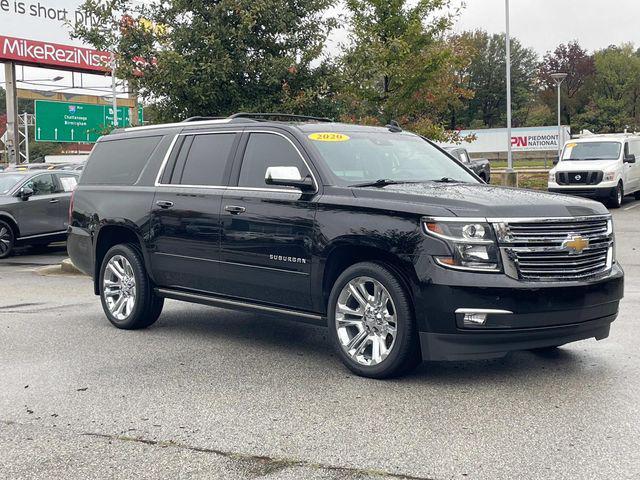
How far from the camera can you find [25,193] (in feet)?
54.4

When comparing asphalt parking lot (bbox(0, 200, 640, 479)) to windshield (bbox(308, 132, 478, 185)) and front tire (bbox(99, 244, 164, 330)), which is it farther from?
windshield (bbox(308, 132, 478, 185))

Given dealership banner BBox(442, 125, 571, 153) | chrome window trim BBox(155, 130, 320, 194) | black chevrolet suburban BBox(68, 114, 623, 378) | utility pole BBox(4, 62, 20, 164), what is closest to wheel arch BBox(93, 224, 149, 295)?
black chevrolet suburban BBox(68, 114, 623, 378)

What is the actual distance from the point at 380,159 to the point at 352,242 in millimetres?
1115

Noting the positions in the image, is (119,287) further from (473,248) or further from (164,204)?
(473,248)

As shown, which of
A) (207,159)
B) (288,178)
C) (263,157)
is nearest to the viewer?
(288,178)

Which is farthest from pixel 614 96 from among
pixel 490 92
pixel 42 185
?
pixel 42 185

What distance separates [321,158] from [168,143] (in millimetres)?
1972

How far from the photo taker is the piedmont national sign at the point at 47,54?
3294 centimetres

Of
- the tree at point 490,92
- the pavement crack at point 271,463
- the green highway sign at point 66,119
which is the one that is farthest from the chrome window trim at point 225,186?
the tree at point 490,92

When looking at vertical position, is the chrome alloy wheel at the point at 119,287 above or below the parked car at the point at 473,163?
below

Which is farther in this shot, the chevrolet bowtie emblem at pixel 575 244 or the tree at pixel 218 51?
the tree at pixel 218 51

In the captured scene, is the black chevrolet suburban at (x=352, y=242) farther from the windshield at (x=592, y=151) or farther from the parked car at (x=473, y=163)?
the parked car at (x=473, y=163)

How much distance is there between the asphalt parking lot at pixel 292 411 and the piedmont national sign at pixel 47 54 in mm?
26746

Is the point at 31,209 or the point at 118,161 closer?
the point at 118,161
